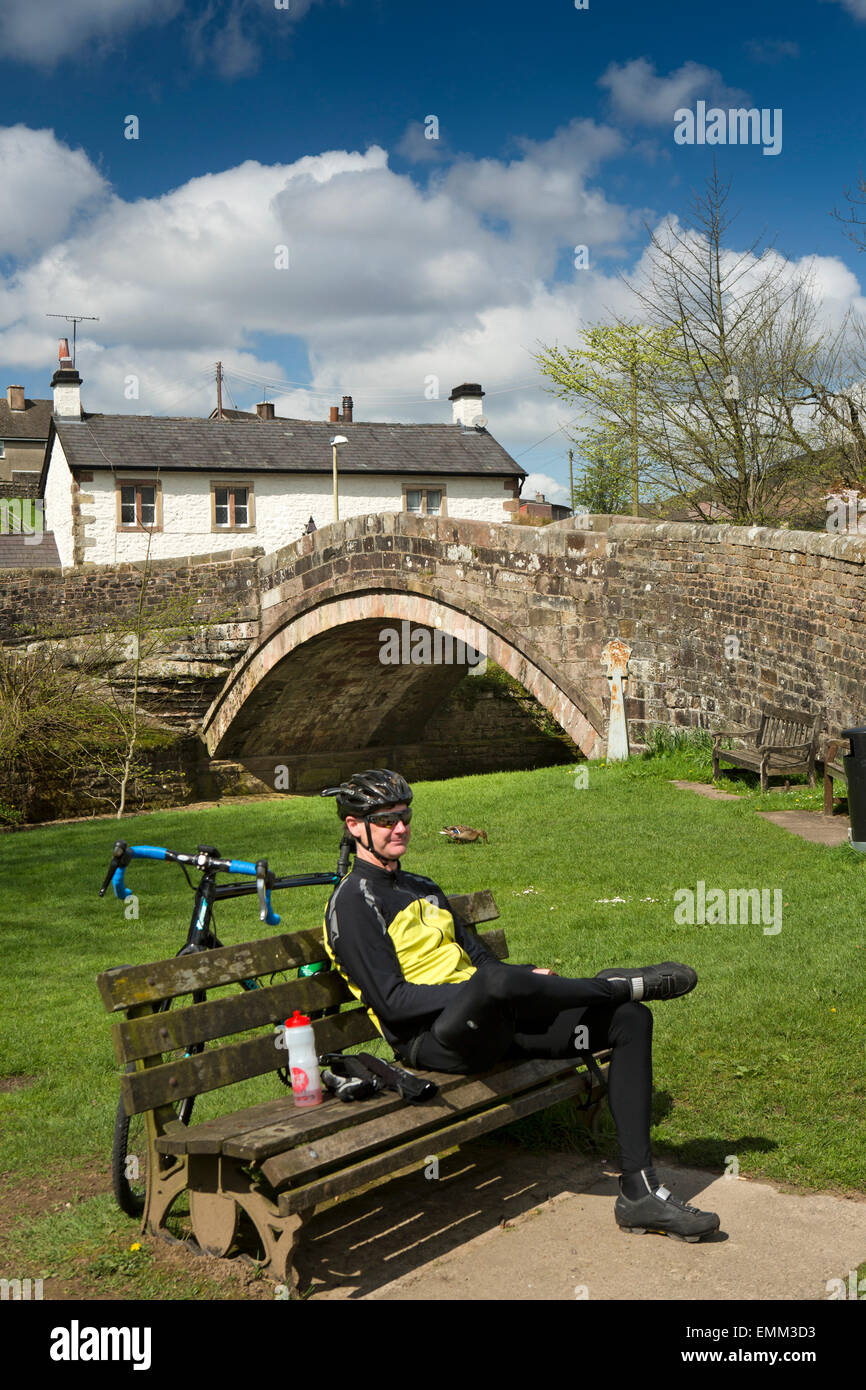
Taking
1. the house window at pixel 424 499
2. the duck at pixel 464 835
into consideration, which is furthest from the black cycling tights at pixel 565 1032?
the house window at pixel 424 499

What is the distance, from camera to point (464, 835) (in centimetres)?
1124

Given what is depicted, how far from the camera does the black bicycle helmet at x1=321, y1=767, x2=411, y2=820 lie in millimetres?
3922

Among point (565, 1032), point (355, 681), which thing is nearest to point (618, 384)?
point (355, 681)

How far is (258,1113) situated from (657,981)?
1265mm

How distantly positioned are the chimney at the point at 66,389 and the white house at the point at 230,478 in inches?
1.1

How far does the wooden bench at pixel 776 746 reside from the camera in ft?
37.9

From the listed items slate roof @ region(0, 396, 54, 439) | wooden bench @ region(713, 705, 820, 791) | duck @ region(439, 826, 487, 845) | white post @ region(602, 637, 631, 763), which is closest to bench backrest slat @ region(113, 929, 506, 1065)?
duck @ region(439, 826, 487, 845)

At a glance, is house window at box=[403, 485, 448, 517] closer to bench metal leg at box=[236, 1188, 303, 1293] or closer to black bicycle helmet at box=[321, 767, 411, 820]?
black bicycle helmet at box=[321, 767, 411, 820]

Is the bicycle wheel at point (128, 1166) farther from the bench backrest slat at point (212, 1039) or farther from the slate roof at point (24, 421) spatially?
the slate roof at point (24, 421)

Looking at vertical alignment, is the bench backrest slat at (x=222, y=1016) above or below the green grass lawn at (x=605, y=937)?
above

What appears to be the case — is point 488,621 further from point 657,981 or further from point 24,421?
point 24,421
